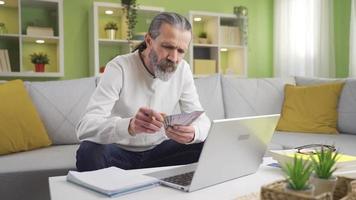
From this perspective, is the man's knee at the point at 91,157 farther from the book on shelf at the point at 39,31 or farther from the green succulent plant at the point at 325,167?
the book on shelf at the point at 39,31

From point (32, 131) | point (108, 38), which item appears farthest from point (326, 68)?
point (32, 131)

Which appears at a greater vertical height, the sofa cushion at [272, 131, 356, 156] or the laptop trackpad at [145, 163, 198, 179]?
the laptop trackpad at [145, 163, 198, 179]

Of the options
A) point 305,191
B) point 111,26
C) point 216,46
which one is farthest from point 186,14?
point 305,191

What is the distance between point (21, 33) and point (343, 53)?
123 inches

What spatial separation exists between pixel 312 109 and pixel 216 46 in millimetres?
1611

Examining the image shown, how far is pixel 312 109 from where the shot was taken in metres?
2.58

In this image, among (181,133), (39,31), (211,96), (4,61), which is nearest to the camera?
(181,133)

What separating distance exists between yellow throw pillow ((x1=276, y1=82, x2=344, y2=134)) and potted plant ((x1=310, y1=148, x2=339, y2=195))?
184 cm

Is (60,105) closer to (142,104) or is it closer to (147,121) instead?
(142,104)

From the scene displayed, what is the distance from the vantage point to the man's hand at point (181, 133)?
1235 millimetres

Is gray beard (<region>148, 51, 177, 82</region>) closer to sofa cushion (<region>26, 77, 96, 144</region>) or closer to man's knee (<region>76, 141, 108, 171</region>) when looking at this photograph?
man's knee (<region>76, 141, 108, 171</region>)

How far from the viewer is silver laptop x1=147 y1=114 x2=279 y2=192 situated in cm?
94

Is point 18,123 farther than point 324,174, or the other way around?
point 18,123

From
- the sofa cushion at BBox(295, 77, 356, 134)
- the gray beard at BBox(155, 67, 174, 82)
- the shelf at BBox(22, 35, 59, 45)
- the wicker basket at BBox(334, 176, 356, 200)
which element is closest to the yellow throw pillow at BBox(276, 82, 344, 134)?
the sofa cushion at BBox(295, 77, 356, 134)
